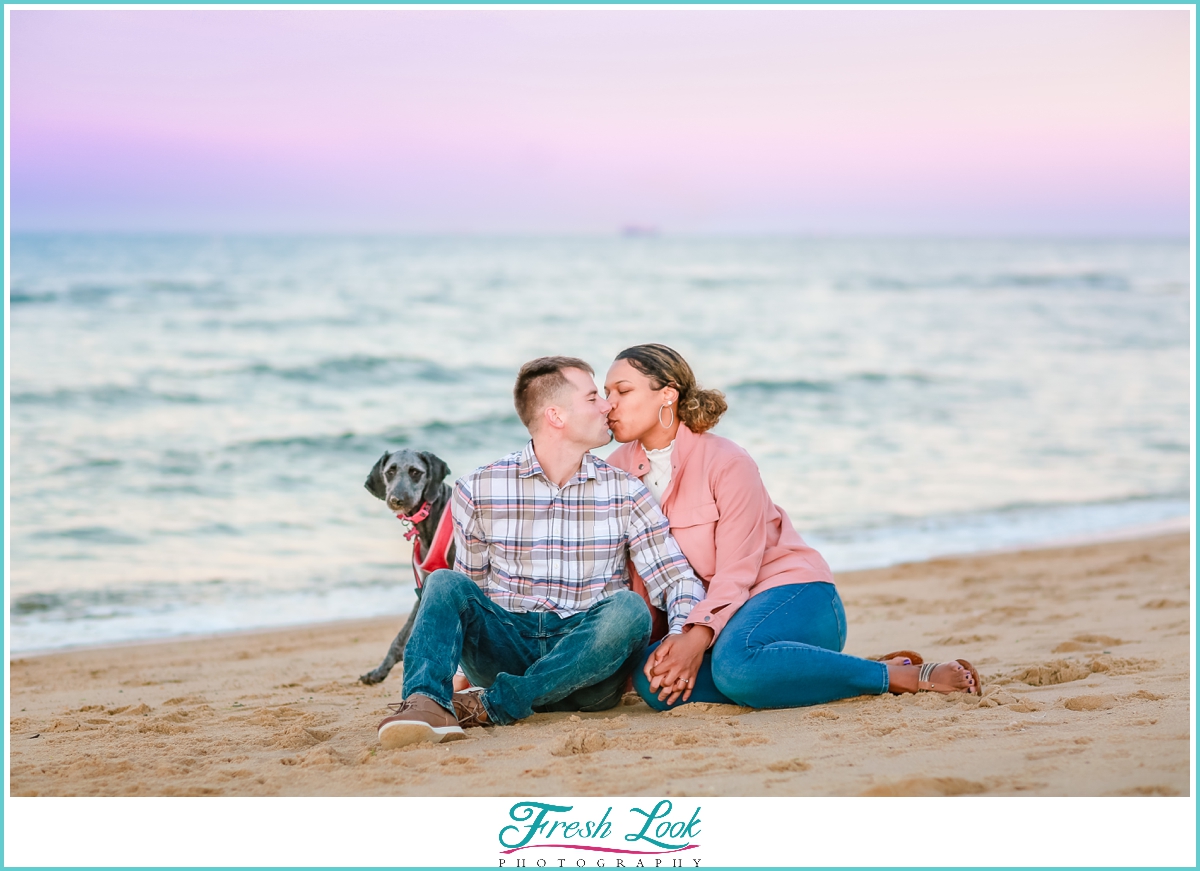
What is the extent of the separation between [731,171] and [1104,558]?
25.4 meters

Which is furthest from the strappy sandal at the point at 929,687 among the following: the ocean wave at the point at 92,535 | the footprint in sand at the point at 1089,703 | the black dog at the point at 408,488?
the ocean wave at the point at 92,535

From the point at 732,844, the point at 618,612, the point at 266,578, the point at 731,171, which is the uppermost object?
the point at 731,171

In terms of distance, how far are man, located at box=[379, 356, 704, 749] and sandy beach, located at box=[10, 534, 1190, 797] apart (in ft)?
0.59

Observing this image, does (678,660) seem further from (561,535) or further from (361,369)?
(361,369)

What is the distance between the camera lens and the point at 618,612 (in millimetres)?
3600

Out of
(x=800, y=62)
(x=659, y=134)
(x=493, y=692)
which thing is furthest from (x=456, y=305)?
(x=493, y=692)

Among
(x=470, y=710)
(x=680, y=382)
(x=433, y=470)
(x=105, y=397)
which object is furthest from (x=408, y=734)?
(x=105, y=397)

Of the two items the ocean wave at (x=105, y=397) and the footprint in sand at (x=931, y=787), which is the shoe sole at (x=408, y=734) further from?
the ocean wave at (x=105, y=397)

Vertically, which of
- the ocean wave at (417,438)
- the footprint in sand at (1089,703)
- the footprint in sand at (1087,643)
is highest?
the footprint in sand at (1089,703)

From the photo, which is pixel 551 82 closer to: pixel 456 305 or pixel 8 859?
pixel 456 305

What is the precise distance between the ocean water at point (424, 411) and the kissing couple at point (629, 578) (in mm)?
3469

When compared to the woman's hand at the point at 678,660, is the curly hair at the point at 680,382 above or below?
above

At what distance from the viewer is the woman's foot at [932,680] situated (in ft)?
12.5

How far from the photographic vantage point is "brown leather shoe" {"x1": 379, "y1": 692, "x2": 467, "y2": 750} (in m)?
3.37
